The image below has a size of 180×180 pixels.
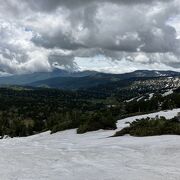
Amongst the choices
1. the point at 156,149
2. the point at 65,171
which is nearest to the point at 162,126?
the point at 156,149

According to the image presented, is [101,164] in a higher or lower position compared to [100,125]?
lower

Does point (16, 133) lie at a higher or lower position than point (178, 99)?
lower

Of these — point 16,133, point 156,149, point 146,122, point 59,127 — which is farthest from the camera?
point 16,133

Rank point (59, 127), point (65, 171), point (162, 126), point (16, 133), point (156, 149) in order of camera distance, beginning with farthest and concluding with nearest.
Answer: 1. point (16, 133)
2. point (59, 127)
3. point (162, 126)
4. point (156, 149)
5. point (65, 171)

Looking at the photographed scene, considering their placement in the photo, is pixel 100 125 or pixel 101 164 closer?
pixel 101 164

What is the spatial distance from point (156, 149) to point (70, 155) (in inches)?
177

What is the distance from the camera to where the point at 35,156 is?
1877 cm

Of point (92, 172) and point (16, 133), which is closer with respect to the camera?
point (92, 172)

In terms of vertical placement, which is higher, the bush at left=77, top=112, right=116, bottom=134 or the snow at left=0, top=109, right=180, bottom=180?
the bush at left=77, top=112, right=116, bottom=134

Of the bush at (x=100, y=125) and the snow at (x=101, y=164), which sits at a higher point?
the bush at (x=100, y=125)

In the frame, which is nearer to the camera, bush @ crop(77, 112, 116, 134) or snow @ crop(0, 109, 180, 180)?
snow @ crop(0, 109, 180, 180)

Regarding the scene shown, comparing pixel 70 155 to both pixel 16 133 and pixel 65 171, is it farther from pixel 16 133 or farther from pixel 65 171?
pixel 16 133

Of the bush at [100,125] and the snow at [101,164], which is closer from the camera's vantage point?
the snow at [101,164]

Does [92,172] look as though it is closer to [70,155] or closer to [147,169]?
[147,169]
